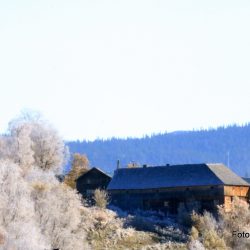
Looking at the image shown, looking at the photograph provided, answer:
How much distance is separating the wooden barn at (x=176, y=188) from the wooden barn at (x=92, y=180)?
19.6ft

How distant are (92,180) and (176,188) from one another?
14.1 metres

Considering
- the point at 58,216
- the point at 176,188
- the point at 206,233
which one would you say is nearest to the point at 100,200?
the point at 176,188

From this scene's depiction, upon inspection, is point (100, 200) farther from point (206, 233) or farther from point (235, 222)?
point (206, 233)

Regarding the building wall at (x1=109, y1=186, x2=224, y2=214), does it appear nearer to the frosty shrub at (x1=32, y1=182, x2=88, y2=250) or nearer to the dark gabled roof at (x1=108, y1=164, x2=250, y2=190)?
the dark gabled roof at (x1=108, y1=164, x2=250, y2=190)

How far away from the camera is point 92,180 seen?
327 ft

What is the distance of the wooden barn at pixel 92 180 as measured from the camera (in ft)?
325

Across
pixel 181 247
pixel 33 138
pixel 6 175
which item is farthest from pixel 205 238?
pixel 33 138

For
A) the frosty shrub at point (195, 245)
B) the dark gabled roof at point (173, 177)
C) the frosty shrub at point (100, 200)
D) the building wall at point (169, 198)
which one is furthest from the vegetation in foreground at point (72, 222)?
the dark gabled roof at point (173, 177)

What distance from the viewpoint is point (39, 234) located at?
210 ft

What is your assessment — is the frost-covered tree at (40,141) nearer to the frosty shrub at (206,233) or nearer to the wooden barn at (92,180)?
the wooden barn at (92,180)

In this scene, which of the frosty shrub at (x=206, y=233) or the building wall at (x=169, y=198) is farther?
the building wall at (x=169, y=198)

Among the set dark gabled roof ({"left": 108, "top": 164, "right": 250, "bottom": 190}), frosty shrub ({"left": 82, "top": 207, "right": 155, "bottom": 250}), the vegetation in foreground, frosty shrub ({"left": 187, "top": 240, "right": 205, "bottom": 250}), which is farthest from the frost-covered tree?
frosty shrub ({"left": 187, "top": 240, "right": 205, "bottom": 250})

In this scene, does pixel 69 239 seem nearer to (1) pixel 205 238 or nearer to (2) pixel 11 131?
(1) pixel 205 238

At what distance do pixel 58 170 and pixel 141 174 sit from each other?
11261mm
